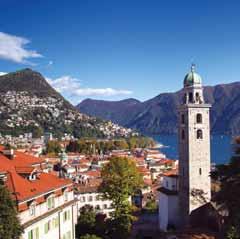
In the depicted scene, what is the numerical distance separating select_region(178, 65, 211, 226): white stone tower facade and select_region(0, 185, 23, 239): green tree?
21998mm

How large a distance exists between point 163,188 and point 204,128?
7742mm

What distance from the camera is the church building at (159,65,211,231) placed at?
1548 inches

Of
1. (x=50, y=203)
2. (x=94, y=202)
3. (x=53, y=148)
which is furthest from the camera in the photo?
(x=53, y=148)

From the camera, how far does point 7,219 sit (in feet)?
63.7

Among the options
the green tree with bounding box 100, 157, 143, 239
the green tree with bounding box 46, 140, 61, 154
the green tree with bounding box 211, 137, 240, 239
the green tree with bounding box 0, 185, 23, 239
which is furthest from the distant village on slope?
the green tree with bounding box 46, 140, 61, 154

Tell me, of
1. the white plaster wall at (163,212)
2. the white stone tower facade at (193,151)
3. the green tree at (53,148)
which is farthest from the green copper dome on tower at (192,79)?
the green tree at (53,148)

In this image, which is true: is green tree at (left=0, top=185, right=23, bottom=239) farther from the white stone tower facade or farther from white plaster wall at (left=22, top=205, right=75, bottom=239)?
the white stone tower facade

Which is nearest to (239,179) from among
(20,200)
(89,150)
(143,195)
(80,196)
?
(20,200)

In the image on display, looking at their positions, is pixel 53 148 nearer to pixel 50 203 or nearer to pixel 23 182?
pixel 50 203

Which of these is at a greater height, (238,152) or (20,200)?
(238,152)

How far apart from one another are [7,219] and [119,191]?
26311 millimetres

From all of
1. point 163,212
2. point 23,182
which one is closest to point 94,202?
point 163,212

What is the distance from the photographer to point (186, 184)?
39.7 metres

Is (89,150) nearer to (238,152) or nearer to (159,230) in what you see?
(159,230)
